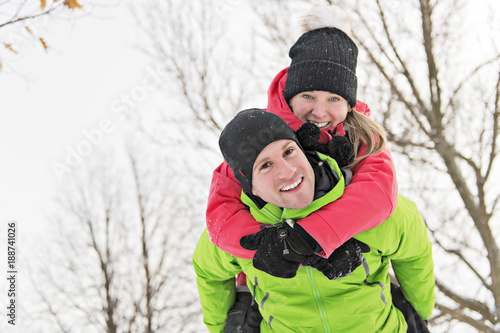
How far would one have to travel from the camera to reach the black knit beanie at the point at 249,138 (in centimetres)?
204

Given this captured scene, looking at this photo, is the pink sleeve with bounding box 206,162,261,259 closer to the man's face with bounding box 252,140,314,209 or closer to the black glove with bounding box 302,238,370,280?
the man's face with bounding box 252,140,314,209

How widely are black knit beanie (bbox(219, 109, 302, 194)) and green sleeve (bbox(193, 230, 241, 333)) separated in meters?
0.50

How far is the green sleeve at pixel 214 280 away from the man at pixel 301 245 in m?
0.01

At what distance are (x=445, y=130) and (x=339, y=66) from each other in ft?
12.0

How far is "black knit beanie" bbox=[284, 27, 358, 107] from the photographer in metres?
2.58

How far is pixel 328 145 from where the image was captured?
2.24 metres

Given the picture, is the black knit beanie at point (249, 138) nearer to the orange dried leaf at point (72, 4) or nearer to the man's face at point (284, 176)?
the man's face at point (284, 176)

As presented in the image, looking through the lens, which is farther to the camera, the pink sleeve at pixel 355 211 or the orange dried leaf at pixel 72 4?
the orange dried leaf at pixel 72 4

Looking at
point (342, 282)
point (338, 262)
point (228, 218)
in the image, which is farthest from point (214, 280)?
point (338, 262)

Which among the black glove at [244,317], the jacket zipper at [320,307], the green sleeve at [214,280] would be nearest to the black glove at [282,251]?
the jacket zipper at [320,307]

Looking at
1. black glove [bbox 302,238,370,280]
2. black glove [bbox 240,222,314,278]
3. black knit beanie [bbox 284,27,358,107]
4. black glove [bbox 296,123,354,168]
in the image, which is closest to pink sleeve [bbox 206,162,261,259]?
black glove [bbox 240,222,314,278]

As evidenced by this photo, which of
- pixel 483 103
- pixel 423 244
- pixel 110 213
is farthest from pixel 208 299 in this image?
pixel 110 213

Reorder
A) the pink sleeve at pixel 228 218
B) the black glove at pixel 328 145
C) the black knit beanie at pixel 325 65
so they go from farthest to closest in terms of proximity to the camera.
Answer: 1. the black knit beanie at pixel 325 65
2. the black glove at pixel 328 145
3. the pink sleeve at pixel 228 218

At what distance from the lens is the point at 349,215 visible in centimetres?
186
